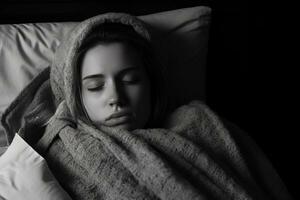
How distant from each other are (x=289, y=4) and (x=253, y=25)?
6.6 inches

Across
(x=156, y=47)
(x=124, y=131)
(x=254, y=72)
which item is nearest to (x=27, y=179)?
(x=124, y=131)

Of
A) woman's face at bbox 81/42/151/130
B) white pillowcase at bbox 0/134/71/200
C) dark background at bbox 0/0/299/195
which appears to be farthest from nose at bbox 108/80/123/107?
dark background at bbox 0/0/299/195

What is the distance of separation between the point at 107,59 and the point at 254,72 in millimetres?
728

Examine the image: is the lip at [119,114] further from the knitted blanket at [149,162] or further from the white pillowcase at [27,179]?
the white pillowcase at [27,179]

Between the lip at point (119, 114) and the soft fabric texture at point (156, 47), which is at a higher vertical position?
the soft fabric texture at point (156, 47)

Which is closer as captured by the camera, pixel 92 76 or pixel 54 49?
pixel 92 76

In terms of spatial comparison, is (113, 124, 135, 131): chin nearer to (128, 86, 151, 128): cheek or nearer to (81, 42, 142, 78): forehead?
(128, 86, 151, 128): cheek

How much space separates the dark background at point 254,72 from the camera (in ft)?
5.32

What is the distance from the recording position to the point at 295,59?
5.56 feet

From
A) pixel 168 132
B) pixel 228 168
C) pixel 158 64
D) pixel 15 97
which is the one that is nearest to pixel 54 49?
pixel 15 97

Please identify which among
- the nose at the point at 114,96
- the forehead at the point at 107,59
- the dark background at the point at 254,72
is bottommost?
the dark background at the point at 254,72

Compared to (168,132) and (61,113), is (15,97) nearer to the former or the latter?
(61,113)

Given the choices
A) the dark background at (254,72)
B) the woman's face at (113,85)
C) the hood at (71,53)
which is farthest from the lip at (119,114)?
the dark background at (254,72)

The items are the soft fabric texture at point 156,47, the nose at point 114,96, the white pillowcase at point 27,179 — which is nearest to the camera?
the white pillowcase at point 27,179
